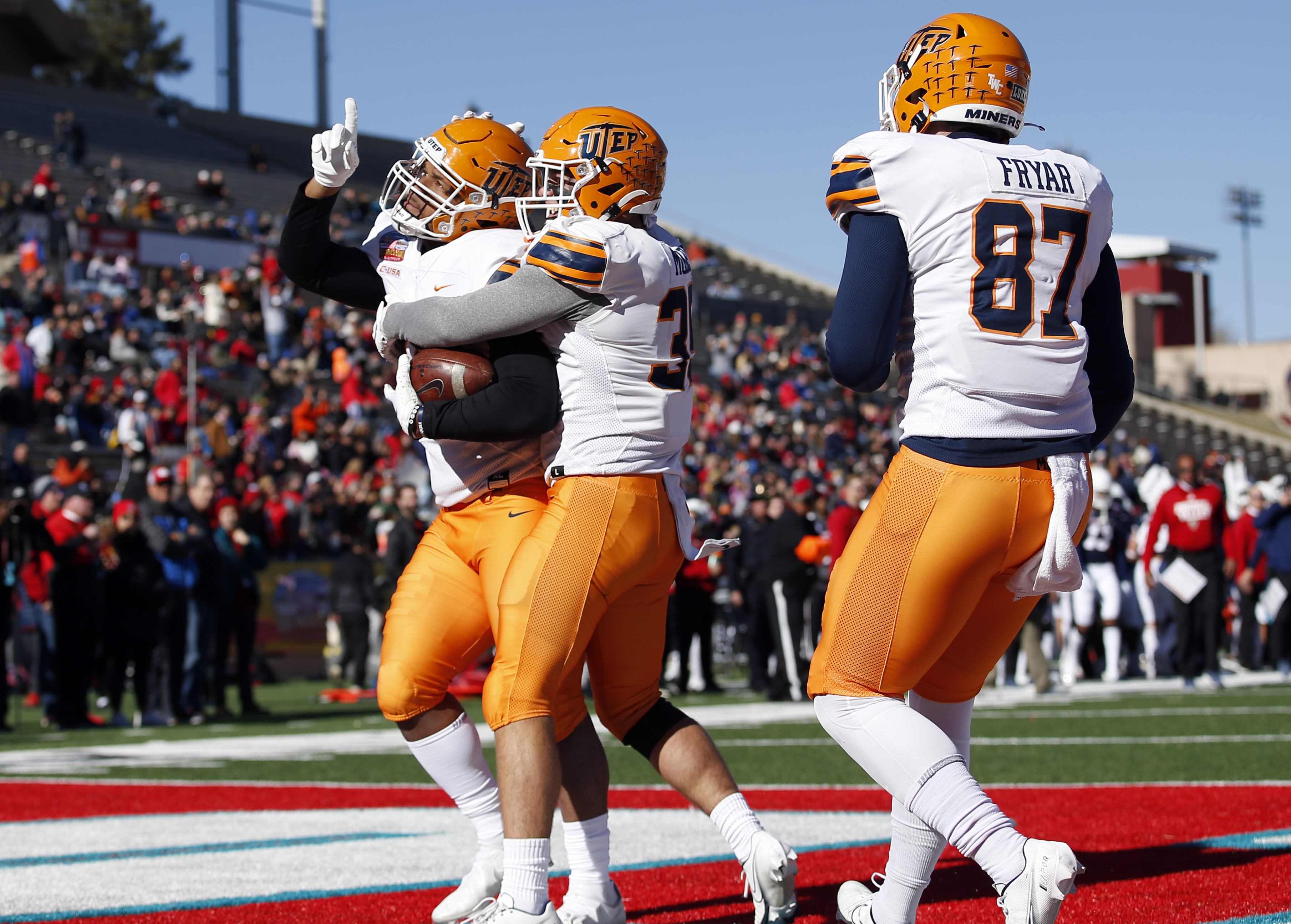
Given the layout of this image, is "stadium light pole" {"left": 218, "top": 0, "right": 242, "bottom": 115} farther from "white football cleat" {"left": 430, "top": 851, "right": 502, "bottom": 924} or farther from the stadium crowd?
"white football cleat" {"left": 430, "top": 851, "right": 502, "bottom": 924}

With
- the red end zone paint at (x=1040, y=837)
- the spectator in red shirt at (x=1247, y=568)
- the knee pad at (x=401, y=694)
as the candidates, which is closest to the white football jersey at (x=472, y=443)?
the knee pad at (x=401, y=694)

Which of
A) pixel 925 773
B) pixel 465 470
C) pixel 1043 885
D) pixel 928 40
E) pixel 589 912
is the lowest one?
pixel 589 912

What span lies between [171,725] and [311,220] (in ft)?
28.0

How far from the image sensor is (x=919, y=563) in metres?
2.71

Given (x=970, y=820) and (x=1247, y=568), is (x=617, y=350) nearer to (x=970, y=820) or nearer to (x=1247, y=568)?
(x=970, y=820)

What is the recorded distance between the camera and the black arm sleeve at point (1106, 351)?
2998 mm

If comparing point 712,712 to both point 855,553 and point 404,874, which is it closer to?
point 404,874

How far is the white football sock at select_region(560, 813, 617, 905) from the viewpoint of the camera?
332 cm

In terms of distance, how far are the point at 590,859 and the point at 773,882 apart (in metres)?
0.47

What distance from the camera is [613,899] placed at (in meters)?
3.33

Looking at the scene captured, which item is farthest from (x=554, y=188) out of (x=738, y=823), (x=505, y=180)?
(x=738, y=823)

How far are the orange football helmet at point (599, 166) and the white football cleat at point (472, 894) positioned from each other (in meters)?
1.54

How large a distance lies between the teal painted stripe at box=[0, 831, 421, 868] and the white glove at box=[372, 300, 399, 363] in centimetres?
190

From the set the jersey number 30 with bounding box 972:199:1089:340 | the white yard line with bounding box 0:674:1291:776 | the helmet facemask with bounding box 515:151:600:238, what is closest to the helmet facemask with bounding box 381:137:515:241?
the helmet facemask with bounding box 515:151:600:238
